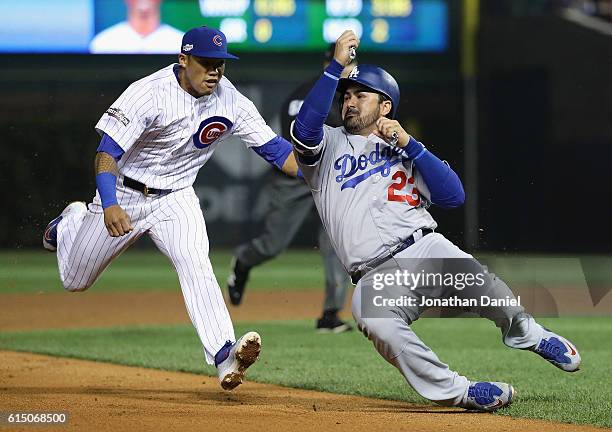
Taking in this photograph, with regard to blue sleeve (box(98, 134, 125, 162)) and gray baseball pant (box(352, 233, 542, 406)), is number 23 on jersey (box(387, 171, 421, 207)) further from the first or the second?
blue sleeve (box(98, 134, 125, 162))

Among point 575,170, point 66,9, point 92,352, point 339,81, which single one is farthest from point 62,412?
point 575,170

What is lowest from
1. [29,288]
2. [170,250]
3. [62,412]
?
[29,288]

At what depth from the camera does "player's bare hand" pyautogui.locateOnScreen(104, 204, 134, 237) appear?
5.30m

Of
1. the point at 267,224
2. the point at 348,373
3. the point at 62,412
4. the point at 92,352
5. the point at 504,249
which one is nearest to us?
the point at 62,412

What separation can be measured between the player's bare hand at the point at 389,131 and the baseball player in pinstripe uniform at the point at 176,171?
3.58ft

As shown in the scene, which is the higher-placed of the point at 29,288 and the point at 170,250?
the point at 170,250

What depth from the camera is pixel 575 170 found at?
18750 millimetres

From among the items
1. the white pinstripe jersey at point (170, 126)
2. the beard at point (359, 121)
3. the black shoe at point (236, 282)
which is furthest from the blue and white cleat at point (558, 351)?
the black shoe at point (236, 282)

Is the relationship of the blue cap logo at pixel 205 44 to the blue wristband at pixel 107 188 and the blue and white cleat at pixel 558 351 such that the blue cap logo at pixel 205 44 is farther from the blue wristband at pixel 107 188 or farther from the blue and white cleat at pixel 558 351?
the blue and white cleat at pixel 558 351

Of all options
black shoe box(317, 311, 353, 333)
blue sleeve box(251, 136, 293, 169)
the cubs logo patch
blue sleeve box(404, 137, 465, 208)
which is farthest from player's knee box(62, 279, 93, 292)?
black shoe box(317, 311, 353, 333)

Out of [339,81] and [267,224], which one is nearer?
[339,81]

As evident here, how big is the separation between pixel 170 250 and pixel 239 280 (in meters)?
Result: 3.49

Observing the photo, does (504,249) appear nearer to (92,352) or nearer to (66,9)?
(66,9)

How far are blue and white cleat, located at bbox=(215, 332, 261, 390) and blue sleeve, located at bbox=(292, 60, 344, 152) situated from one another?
35.0 inches
